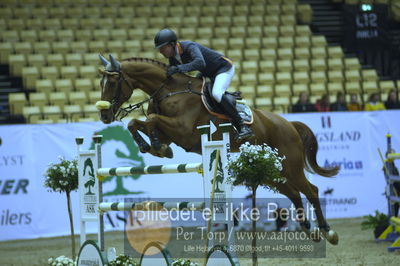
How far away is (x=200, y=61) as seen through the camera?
253 inches

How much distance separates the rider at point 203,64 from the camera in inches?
253

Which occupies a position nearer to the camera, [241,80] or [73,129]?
[73,129]

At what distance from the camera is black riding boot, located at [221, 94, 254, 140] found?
22.0 feet

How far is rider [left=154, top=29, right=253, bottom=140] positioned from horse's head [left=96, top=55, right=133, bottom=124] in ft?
1.53

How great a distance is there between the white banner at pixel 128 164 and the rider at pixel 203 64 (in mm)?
3421

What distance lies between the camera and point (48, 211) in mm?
9906

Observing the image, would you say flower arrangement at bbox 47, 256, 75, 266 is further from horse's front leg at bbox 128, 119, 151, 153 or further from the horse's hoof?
the horse's hoof

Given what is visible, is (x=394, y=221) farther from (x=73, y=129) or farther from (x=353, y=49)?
(x=353, y=49)

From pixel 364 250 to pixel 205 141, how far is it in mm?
3677

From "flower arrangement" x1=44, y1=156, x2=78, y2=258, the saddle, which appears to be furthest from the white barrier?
the saddle

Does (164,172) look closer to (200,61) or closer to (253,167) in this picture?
(253,167)

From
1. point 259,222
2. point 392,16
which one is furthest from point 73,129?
point 392,16

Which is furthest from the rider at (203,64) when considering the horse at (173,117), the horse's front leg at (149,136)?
the horse's front leg at (149,136)

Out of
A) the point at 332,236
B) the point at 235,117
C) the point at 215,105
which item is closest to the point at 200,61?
the point at 215,105
